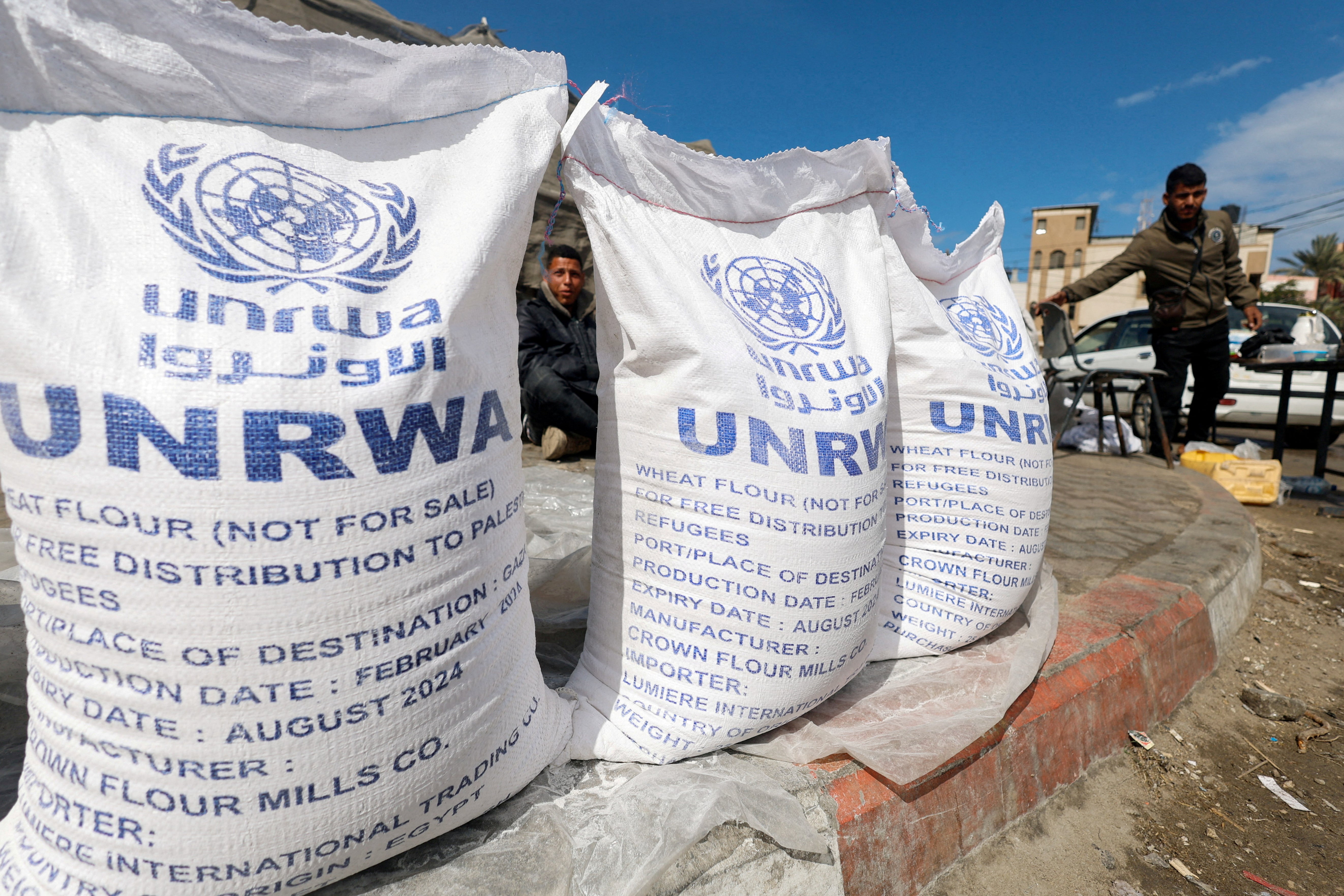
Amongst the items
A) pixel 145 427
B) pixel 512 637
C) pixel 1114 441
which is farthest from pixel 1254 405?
pixel 145 427

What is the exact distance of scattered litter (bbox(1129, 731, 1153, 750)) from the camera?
4.95 ft

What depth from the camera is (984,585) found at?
4.47 ft

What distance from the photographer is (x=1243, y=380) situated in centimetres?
590

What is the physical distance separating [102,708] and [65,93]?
0.62 meters

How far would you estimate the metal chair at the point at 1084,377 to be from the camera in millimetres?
3881

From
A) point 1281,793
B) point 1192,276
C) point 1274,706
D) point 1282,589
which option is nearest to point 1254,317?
point 1192,276

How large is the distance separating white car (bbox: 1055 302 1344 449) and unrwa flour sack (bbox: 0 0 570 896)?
579 centimetres

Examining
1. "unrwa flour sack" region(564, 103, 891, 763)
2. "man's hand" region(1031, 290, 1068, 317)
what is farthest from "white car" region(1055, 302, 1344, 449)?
"unrwa flour sack" region(564, 103, 891, 763)

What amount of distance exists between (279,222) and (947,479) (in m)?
1.14

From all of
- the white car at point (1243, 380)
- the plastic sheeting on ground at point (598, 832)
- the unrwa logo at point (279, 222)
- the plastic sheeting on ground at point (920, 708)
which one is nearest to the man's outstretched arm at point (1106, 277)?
the white car at point (1243, 380)

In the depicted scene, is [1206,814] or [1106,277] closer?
[1206,814]

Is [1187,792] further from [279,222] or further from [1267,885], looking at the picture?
[279,222]

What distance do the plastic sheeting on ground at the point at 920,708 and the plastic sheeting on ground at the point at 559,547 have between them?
1.50 feet

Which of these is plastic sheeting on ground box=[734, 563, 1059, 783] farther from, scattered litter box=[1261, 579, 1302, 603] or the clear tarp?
scattered litter box=[1261, 579, 1302, 603]
